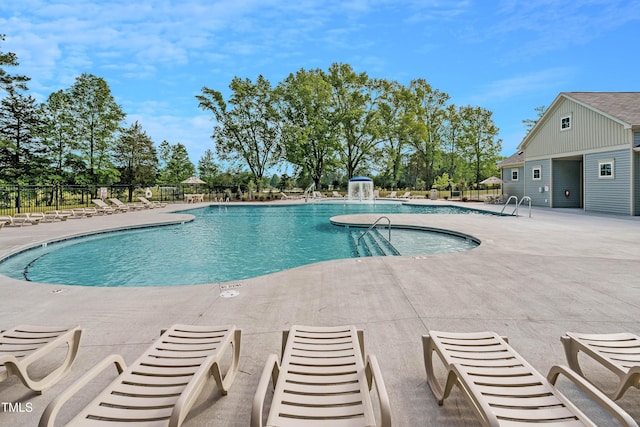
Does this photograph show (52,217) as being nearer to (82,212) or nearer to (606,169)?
(82,212)

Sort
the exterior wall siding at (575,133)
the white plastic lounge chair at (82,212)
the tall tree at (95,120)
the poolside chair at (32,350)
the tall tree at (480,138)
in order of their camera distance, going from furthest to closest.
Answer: the tall tree at (480,138) → the tall tree at (95,120) → the white plastic lounge chair at (82,212) → the exterior wall siding at (575,133) → the poolside chair at (32,350)

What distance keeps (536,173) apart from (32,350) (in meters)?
22.1

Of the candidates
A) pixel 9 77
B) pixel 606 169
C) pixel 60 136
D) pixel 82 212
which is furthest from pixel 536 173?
pixel 9 77

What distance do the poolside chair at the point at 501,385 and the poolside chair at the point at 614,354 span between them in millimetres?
347

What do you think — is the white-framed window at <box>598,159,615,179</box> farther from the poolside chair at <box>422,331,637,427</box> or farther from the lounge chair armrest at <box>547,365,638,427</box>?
the lounge chair armrest at <box>547,365,638,427</box>

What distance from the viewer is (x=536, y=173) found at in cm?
1900

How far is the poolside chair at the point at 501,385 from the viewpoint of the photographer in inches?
62.2

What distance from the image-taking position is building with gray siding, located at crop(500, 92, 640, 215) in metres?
13.3

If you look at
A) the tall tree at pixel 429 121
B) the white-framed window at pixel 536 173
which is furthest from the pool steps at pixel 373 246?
the tall tree at pixel 429 121

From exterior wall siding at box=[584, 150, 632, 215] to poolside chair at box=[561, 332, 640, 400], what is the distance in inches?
577

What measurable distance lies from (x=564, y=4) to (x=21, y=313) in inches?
708

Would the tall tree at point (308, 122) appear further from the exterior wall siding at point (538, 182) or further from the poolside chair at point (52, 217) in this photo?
the poolside chair at point (52, 217)

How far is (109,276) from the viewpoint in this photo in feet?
22.7

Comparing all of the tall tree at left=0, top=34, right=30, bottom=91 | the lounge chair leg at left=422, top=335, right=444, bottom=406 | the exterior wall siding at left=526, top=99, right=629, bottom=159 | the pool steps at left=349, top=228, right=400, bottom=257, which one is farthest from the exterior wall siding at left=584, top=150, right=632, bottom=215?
the tall tree at left=0, top=34, right=30, bottom=91
